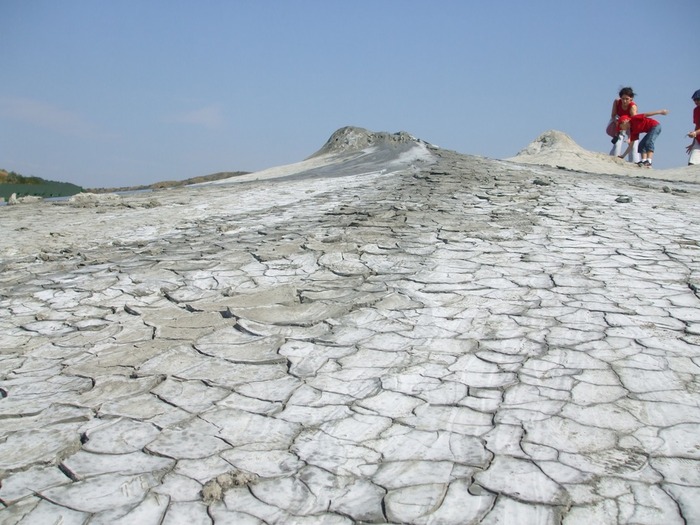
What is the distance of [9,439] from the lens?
1918 millimetres

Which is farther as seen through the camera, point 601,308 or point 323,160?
point 323,160

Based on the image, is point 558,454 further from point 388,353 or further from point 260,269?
point 260,269

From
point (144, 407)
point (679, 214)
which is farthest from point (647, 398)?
point (679, 214)

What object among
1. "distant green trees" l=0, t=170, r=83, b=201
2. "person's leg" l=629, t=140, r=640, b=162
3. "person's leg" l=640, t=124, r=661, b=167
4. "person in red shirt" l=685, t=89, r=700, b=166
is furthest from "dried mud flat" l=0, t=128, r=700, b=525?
"person's leg" l=629, t=140, r=640, b=162

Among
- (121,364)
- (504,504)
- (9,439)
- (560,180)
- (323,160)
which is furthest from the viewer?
(323,160)

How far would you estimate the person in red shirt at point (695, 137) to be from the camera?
9.77m

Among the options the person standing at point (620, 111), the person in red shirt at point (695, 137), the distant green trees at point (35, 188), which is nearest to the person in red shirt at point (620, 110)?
the person standing at point (620, 111)

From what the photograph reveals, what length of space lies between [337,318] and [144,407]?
102 cm

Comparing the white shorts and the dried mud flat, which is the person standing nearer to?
the white shorts

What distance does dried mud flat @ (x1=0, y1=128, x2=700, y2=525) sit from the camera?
63.3 inches

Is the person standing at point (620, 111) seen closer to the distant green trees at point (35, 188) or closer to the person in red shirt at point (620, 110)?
the person in red shirt at point (620, 110)

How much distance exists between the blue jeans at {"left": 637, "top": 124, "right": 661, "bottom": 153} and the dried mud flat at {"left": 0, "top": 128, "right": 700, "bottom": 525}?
264 inches

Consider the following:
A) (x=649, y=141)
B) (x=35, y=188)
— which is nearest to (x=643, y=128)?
(x=649, y=141)

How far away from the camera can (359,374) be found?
7.63ft
